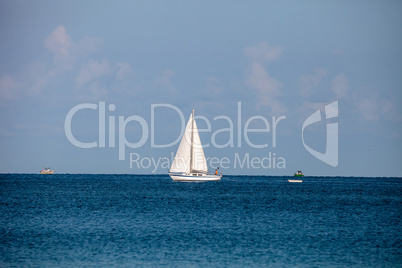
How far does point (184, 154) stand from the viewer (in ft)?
430

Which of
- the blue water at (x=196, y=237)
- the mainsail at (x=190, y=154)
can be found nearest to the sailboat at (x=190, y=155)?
the mainsail at (x=190, y=154)

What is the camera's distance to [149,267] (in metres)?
37.8

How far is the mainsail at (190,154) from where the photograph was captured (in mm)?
129750

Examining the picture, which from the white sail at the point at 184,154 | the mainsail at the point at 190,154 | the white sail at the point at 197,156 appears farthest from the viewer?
the white sail at the point at 197,156

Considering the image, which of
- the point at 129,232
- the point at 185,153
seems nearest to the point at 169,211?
the point at 129,232

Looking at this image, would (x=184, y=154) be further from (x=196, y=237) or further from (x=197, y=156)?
(x=196, y=237)

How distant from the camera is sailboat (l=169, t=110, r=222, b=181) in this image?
129875 millimetres

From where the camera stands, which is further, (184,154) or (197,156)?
(197,156)

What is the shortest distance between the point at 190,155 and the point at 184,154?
1.45m

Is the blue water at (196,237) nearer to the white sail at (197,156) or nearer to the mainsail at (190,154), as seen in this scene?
the mainsail at (190,154)

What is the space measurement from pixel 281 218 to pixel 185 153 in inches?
2524

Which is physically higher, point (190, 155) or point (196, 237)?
point (190, 155)

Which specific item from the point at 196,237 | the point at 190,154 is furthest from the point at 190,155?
the point at 196,237

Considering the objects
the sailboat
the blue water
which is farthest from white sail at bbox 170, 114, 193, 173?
the blue water
